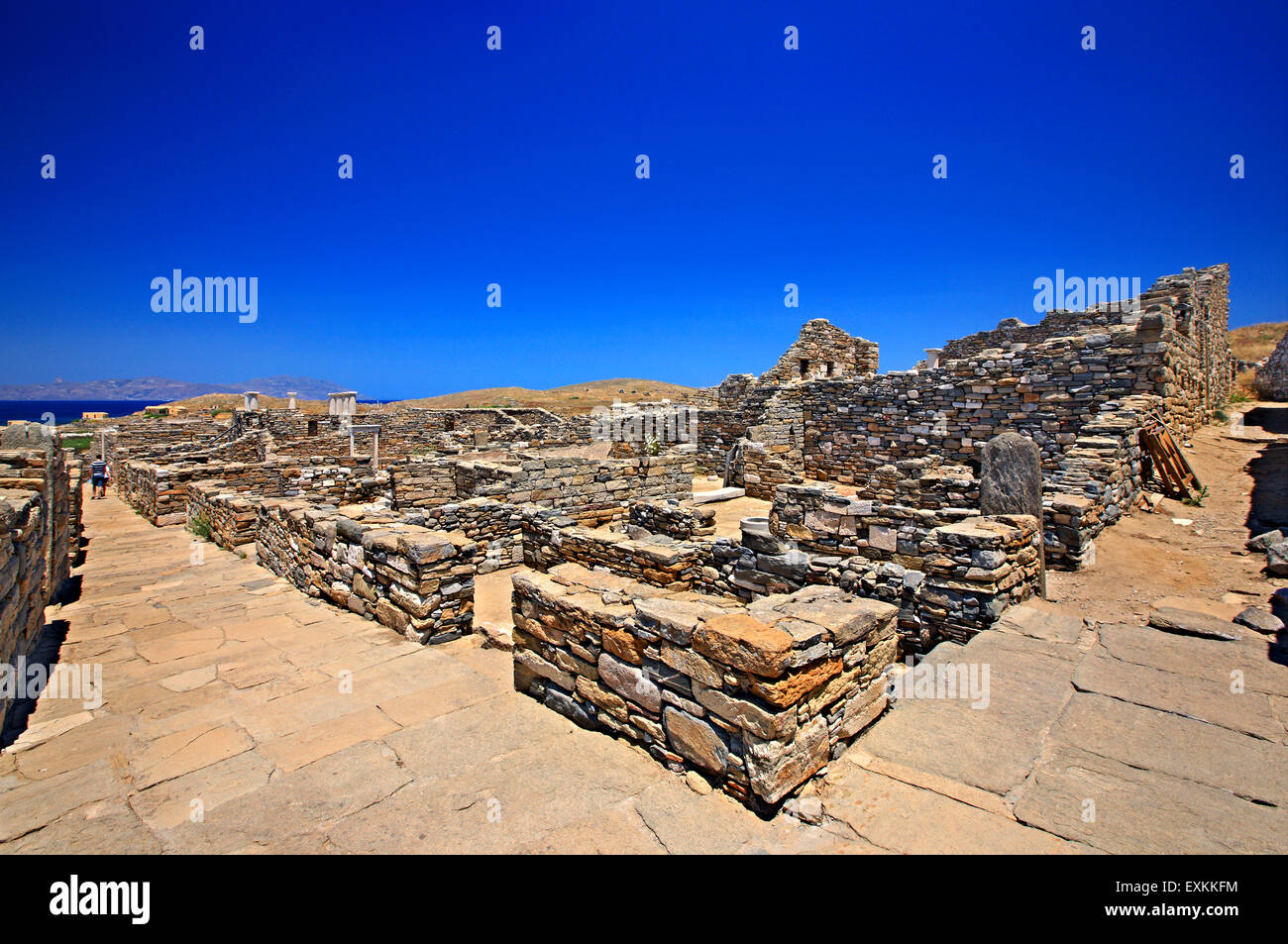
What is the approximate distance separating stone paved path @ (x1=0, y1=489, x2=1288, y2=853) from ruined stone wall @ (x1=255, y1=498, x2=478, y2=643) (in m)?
0.69

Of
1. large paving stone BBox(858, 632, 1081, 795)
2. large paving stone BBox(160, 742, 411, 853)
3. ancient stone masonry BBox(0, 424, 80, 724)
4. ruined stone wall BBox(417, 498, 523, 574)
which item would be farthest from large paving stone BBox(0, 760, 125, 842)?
ruined stone wall BBox(417, 498, 523, 574)

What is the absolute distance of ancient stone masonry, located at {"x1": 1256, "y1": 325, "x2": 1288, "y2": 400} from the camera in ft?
59.9

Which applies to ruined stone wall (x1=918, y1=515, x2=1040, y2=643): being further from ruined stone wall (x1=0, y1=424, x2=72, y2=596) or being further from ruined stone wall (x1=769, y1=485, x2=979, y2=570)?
ruined stone wall (x1=0, y1=424, x2=72, y2=596)

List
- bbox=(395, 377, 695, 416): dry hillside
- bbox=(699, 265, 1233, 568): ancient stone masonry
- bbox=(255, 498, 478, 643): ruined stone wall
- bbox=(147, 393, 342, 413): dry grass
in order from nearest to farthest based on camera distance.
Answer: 1. bbox=(255, 498, 478, 643): ruined stone wall
2. bbox=(699, 265, 1233, 568): ancient stone masonry
3. bbox=(147, 393, 342, 413): dry grass
4. bbox=(395, 377, 695, 416): dry hillside

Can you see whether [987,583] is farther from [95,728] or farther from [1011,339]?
[1011,339]

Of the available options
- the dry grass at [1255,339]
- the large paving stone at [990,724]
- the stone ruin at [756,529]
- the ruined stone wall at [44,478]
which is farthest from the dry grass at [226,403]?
the dry grass at [1255,339]

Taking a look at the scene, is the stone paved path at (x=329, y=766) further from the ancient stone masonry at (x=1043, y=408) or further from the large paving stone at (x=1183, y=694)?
the ancient stone masonry at (x=1043, y=408)

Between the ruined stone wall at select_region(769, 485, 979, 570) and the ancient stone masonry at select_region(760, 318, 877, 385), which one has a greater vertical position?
the ancient stone masonry at select_region(760, 318, 877, 385)

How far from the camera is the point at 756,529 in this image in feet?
21.4

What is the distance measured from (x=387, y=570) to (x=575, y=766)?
151 inches

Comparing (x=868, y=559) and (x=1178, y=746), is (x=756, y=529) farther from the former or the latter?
A: (x=1178, y=746)

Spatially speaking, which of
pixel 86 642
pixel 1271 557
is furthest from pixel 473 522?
pixel 1271 557
